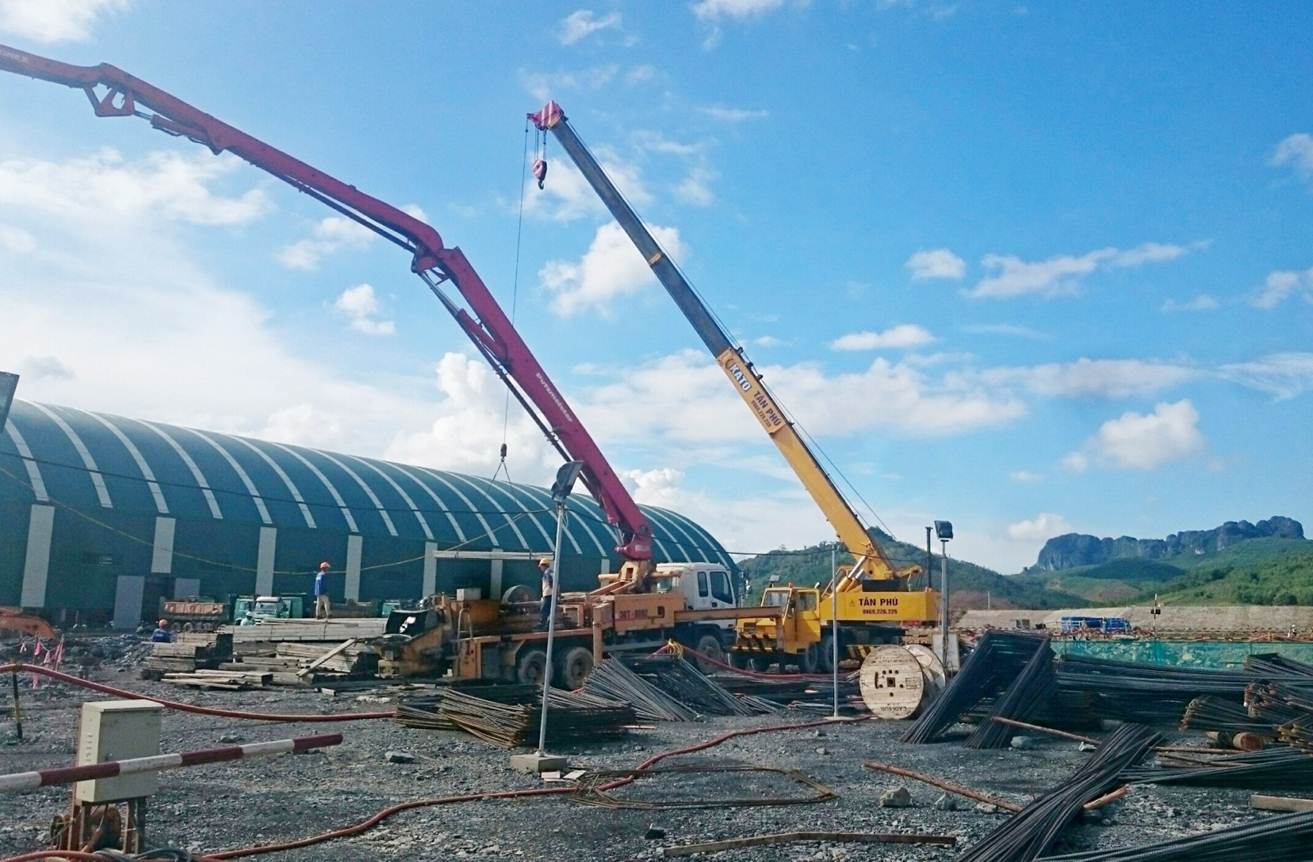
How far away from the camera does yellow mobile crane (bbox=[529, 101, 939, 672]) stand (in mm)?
24656

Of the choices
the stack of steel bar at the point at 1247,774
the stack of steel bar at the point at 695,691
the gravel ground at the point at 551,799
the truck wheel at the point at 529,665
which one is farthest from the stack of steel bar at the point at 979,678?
the truck wheel at the point at 529,665

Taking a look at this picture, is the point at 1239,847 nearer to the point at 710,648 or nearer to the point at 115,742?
the point at 115,742

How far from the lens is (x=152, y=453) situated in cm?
3509

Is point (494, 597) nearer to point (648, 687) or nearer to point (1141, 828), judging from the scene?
point (648, 687)

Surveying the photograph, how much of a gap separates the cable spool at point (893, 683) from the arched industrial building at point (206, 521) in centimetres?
868

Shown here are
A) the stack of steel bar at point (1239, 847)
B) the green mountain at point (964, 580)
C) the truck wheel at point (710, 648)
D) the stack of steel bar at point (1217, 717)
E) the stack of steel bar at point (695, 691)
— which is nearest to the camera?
the stack of steel bar at point (1239, 847)

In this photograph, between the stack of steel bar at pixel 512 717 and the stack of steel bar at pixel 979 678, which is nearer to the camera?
the stack of steel bar at pixel 512 717

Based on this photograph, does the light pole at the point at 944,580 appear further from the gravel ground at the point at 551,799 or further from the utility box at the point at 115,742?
the utility box at the point at 115,742

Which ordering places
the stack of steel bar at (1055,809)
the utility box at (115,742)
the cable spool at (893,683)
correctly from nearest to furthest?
the utility box at (115,742) → the stack of steel bar at (1055,809) → the cable spool at (893,683)

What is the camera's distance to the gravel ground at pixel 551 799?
306 inches

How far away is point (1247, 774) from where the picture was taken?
400 inches

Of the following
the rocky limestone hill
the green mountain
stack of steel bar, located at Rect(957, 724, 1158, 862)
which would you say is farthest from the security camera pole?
the rocky limestone hill

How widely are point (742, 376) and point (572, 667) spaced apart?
850 cm

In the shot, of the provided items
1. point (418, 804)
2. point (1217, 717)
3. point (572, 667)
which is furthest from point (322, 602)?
point (1217, 717)
